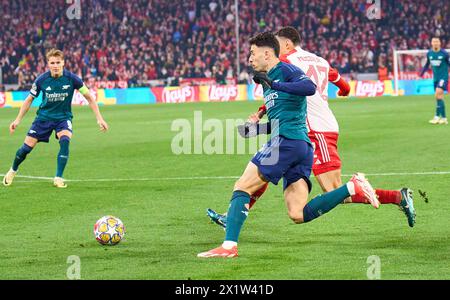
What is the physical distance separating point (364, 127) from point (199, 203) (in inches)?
527

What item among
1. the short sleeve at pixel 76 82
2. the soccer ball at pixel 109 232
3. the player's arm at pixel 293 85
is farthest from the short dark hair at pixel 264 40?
the short sleeve at pixel 76 82

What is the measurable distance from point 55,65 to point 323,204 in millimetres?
6733

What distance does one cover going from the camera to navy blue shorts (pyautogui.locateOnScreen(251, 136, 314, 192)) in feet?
28.0

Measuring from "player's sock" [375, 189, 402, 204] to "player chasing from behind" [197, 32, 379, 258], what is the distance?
0.39 m

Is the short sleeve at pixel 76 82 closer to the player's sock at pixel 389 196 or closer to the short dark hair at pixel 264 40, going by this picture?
the short dark hair at pixel 264 40

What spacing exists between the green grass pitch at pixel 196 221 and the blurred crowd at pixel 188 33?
91.4 feet

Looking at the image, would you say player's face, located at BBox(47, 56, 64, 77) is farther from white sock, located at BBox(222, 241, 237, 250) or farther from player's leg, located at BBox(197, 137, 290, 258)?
white sock, located at BBox(222, 241, 237, 250)

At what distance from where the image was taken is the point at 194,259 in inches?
331

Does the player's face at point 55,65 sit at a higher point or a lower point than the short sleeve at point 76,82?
higher

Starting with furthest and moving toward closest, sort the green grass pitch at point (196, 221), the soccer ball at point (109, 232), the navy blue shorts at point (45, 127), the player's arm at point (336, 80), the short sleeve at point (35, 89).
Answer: the navy blue shorts at point (45, 127), the short sleeve at point (35, 89), the player's arm at point (336, 80), the soccer ball at point (109, 232), the green grass pitch at point (196, 221)

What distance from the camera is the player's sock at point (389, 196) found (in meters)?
9.22

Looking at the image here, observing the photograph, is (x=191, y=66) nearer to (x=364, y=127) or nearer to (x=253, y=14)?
(x=253, y=14)

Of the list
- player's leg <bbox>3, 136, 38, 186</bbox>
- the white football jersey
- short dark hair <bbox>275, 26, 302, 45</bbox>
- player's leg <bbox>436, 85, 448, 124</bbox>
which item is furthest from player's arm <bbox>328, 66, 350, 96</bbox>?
player's leg <bbox>436, 85, 448, 124</bbox>
